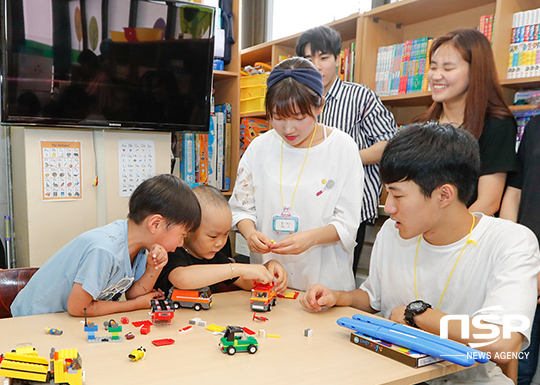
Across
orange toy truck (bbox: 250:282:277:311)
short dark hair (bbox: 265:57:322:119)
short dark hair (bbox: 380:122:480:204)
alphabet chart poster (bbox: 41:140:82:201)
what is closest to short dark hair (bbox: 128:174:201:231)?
orange toy truck (bbox: 250:282:277:311)

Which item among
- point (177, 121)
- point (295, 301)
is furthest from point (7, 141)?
point (295, 301)

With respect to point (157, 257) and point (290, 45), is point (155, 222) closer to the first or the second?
point (157, 257)

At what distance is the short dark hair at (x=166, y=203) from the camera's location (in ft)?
5.29

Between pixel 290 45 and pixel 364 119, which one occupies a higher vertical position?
pixel 290 45

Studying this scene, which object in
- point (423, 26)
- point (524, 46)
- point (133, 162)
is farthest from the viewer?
point (423, 26)

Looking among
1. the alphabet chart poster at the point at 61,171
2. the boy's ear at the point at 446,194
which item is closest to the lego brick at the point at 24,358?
the boy's ear at the point at 446,194

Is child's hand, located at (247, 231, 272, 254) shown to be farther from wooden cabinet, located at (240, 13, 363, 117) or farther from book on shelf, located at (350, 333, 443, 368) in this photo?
wooden cabinet, located at (240, 13, 363, 117)

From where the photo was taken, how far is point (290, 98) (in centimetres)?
171

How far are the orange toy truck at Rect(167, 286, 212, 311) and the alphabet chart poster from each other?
131 centimetres

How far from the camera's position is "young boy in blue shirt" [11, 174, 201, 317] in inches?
57.2

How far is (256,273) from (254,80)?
225 cm

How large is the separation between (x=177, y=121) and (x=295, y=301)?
1608mm

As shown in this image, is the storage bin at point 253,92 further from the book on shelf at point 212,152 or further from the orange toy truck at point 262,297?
the orange toy truck at point 262,297

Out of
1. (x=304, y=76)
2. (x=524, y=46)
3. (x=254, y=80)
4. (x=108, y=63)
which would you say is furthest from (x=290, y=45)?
(x=304, y=76)
